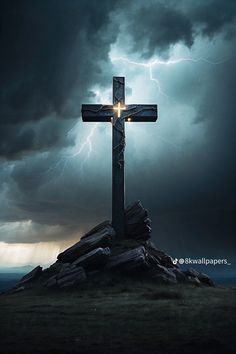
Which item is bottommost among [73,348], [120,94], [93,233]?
[73,348]

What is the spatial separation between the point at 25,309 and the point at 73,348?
518cm

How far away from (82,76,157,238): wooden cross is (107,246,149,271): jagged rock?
426cm

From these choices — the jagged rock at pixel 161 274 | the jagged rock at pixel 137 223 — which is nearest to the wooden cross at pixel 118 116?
the jagged rock at pixel 137 223

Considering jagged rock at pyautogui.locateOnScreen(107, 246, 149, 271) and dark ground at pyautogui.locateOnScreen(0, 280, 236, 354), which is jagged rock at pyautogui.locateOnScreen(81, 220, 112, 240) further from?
dark ground at pyautogui.locateOnScreen(0, 280, 236, 354)

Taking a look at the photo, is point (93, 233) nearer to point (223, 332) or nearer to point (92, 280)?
point (92, 280)

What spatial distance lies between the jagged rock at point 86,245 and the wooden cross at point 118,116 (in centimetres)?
284

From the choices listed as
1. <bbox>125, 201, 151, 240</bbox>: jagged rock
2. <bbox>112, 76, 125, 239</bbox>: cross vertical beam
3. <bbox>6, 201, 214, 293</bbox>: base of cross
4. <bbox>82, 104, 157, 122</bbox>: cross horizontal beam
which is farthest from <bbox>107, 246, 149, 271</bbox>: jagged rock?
<bbox>82, 104, 157, 122</bbox>: cross horizontal beam

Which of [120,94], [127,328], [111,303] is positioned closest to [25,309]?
[111,303]

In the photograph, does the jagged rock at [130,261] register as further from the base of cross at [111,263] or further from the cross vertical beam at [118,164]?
the cross vertical beam at [118,164]

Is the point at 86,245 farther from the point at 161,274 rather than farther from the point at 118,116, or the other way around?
the point at 118,116

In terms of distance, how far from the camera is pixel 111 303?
11547 mm

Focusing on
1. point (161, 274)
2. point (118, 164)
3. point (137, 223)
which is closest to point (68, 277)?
point (161, 274)

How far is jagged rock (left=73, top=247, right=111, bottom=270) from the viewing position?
17.2 meters

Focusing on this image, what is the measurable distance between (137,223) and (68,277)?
616cm
